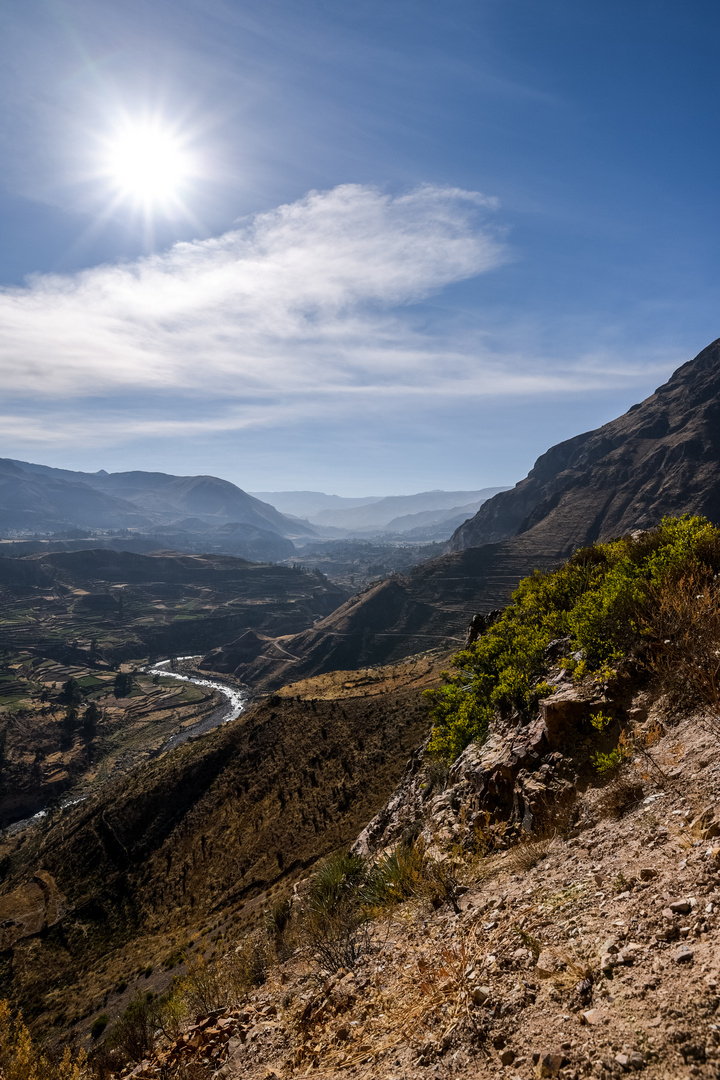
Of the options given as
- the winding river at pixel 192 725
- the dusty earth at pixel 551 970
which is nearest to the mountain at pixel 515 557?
the winding river at pixel 192 725

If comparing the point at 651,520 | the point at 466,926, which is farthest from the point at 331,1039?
the point at 651,520

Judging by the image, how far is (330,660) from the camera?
13100 cm

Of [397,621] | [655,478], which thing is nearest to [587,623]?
[397,621]

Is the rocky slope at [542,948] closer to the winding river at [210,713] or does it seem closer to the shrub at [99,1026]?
the shrub at [99,1026]

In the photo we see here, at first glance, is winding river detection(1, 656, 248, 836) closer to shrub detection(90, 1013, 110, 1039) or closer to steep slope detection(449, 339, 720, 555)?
shrub detection(90, 1013, 110, 1039)

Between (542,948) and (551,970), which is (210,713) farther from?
(551,970)

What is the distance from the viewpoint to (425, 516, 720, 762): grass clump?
8.55m

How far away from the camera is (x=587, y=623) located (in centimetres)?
992

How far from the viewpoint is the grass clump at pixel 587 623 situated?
8.55 metres

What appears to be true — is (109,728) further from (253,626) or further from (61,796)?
(253,626)

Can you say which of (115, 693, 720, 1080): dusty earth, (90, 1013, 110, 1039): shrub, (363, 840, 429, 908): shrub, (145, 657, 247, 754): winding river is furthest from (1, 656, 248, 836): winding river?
(115, 693, 720, 1080): dusty earth

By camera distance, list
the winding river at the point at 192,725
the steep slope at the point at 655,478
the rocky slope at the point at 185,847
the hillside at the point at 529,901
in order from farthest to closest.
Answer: the steep slope at the point at 655,478 → the winding river at the point at 192,725 → the rocky slope at the point at 185,847 → the hillside at the point at 529,901

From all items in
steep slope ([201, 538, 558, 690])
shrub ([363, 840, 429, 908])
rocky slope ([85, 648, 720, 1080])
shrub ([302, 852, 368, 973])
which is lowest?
steep slope ([201, 538, 558, 690])

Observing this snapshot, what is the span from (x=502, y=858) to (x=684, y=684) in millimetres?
4266
